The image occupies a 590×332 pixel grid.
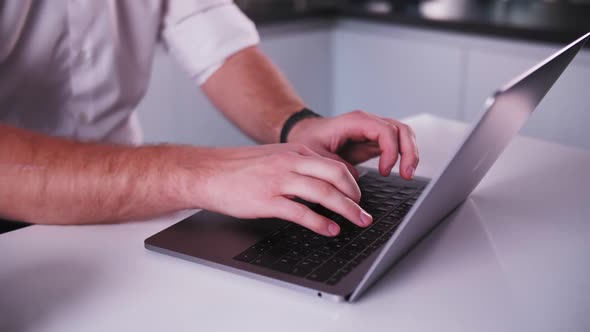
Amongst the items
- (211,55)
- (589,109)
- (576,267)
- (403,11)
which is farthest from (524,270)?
(403,11)

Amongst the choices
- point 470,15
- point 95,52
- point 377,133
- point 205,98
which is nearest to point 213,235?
point 377,133

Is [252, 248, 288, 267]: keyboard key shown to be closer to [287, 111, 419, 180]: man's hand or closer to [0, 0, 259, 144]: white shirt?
[287, 111, 419, 180]: man's hand

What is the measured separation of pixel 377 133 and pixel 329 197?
22 centimetres

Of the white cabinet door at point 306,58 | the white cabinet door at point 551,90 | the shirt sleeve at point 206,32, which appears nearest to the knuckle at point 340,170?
the shirt sleeve at point 206,32

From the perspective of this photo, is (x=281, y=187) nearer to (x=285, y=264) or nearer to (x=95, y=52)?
(x=285, y=264)

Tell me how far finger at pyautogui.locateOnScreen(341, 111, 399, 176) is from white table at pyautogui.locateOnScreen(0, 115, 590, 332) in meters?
0.12

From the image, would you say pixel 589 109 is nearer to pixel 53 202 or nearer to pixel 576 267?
pixel 576 267

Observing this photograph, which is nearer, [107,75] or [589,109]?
[107,75]

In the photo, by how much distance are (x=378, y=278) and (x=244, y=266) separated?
0.43 ft

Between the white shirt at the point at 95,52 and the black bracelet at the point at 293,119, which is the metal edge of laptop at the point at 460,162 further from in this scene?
the white shirt at the point at 95,52

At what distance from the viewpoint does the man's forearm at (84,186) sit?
76 cm

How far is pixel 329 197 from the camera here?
67 centimetres

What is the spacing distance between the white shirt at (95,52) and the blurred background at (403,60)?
82 centimetres

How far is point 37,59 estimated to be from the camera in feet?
3.74
